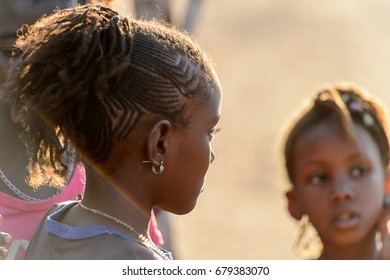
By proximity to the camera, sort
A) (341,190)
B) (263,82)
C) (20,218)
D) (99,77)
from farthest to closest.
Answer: (263,82), (341,190), (20,218), (99,77)

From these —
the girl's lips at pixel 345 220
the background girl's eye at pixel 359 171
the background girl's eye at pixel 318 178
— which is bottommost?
the girl's lips at pixel 345 220

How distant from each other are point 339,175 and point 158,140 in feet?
2.41

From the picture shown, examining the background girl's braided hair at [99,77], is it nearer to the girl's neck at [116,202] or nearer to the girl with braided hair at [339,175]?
the girl's neck at [116,202]

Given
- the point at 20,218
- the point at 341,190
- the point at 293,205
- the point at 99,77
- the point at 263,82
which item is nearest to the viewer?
the point at 99,77

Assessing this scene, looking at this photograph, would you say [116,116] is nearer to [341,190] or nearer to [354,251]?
[341,190]

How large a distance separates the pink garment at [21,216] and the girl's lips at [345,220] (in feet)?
1.75

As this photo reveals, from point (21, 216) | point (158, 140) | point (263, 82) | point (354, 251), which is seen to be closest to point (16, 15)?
point (21, 216)

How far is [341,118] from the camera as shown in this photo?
A: 2.68 metres

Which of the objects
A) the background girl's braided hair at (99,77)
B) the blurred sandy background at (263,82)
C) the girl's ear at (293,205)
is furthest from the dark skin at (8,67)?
the blurred sandy background at (263,82)

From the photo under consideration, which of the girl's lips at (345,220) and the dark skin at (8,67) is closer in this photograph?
the dark skin at (8,67)

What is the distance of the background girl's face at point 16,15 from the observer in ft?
7.58
